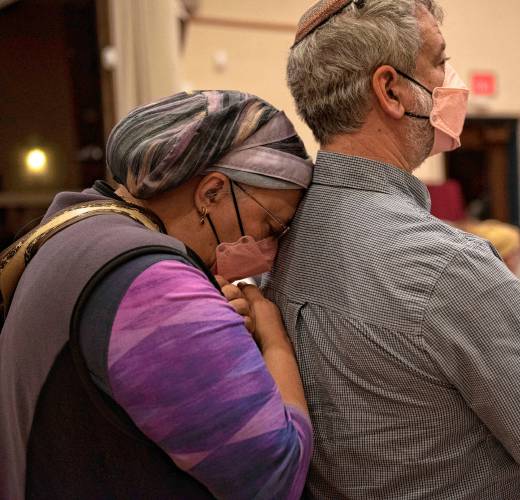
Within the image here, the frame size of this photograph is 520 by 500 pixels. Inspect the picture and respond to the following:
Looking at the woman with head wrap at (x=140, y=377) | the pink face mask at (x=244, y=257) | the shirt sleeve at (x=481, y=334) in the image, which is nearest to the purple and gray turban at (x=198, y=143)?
the woman with head wrap at (x=140, y=377)

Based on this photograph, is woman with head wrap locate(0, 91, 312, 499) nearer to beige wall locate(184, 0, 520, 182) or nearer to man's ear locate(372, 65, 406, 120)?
man's ear locate(372, 65, 406, 120)

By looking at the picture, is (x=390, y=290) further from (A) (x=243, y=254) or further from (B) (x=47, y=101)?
(B) (x=47, y=101)

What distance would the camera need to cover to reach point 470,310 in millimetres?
1148

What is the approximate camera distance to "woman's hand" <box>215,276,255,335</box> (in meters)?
1.29

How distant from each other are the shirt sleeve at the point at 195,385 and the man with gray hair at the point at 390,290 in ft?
0.99

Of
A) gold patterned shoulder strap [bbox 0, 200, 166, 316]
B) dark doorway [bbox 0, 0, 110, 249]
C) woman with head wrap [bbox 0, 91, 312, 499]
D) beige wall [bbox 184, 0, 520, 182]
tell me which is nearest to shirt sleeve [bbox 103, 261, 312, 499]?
woman with head wrap [bbox 0, 91, 312, 499]

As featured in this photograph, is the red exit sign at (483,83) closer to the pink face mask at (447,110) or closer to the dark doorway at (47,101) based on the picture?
the dark doorway at (47,101)

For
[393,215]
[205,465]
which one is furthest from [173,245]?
[393,215]

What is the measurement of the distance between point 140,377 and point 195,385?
7 centimetres

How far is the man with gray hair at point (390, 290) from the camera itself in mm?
1160

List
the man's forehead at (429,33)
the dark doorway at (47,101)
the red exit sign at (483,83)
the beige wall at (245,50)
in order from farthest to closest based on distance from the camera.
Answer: the red exit sign at (483,83) < the beige wall at (245,50) < the dark doorway at (47,101) < the man's forehead at (429,33)

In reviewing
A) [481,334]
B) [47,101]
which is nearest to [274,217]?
[481,334]

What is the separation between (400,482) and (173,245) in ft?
1.94

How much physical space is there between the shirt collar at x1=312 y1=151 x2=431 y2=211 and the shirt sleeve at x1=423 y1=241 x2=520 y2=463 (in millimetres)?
239
